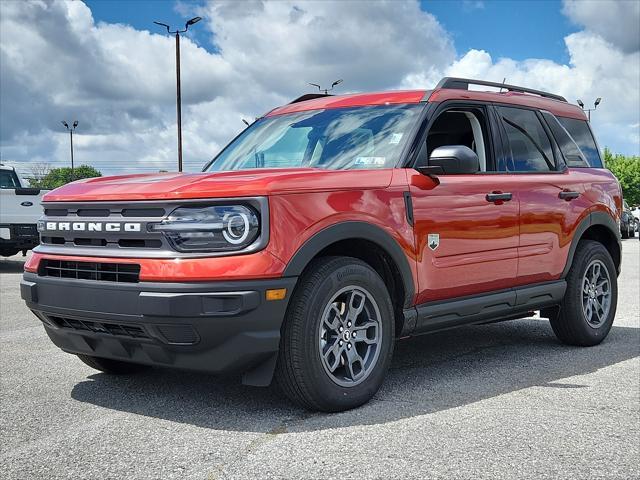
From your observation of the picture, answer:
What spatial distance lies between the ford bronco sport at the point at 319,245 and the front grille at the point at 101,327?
0.04ft

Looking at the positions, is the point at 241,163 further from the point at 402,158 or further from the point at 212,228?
the point at 212,228

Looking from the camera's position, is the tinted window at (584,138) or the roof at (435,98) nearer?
the roof at (435,98)

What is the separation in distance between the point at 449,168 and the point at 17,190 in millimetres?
11209

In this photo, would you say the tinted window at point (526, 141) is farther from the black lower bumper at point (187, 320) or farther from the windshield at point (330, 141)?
the black lower bumper at point (187, 320)

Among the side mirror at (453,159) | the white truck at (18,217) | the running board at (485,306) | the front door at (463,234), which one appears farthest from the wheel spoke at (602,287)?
the white truck at (18,217)

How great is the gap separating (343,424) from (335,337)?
49cm

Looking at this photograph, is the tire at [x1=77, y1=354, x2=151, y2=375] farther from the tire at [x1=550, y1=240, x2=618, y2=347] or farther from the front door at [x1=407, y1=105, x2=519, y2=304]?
the tire at [x1=550, y1=240, x2=618, y2=347]

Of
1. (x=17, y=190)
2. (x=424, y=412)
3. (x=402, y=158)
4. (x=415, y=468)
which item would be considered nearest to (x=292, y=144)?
(x=402, y=158)

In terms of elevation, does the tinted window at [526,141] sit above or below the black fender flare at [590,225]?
above

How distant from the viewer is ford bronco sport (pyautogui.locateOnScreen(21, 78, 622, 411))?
392 centimetres

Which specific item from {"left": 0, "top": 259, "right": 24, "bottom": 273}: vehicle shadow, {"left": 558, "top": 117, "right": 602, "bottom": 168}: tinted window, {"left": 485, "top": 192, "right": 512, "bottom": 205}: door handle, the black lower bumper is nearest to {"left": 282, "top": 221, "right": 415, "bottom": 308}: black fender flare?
the black lower bumper

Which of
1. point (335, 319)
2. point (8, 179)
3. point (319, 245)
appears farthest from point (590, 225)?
point (8, 179)

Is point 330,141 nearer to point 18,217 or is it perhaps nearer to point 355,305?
point 355,305

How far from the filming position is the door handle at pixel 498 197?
17.3 ft
